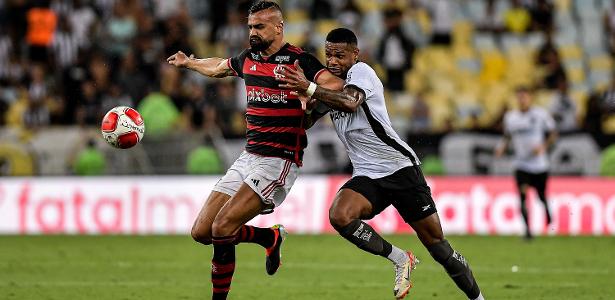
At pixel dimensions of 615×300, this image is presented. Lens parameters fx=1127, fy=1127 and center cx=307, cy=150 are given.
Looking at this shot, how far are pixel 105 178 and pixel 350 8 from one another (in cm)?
698

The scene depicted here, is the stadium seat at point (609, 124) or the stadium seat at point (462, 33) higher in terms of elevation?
the stadium seat at point (462, 33)

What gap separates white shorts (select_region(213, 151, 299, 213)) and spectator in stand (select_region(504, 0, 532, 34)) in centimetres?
1480

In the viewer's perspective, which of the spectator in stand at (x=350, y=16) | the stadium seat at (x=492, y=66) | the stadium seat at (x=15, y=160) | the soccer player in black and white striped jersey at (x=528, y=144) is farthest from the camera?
the stadium seat at (x=492, y=66)

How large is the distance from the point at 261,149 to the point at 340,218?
971 millimetres

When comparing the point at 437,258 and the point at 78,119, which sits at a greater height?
the point at 437,258

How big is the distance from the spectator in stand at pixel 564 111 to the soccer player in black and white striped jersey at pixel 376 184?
35.4 feet

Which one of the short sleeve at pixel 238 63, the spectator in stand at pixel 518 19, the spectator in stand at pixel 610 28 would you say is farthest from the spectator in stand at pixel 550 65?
the short sleeve at pixel 238 63

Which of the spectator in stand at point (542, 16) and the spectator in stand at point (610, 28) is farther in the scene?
the spectator in stand at point (542, 16)

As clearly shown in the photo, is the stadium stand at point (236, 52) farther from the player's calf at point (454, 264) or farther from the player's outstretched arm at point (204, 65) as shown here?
the player's calf at point (454, 264)

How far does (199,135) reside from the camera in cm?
1850

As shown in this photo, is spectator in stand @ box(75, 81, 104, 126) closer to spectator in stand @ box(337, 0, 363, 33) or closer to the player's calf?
spectator in stand @ box(337, 0, 363, 33)

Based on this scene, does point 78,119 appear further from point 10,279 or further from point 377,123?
point 377,123

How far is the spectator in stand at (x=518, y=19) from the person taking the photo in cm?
2328

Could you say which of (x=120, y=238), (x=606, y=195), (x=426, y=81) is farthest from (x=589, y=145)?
(x=120, y=238)
